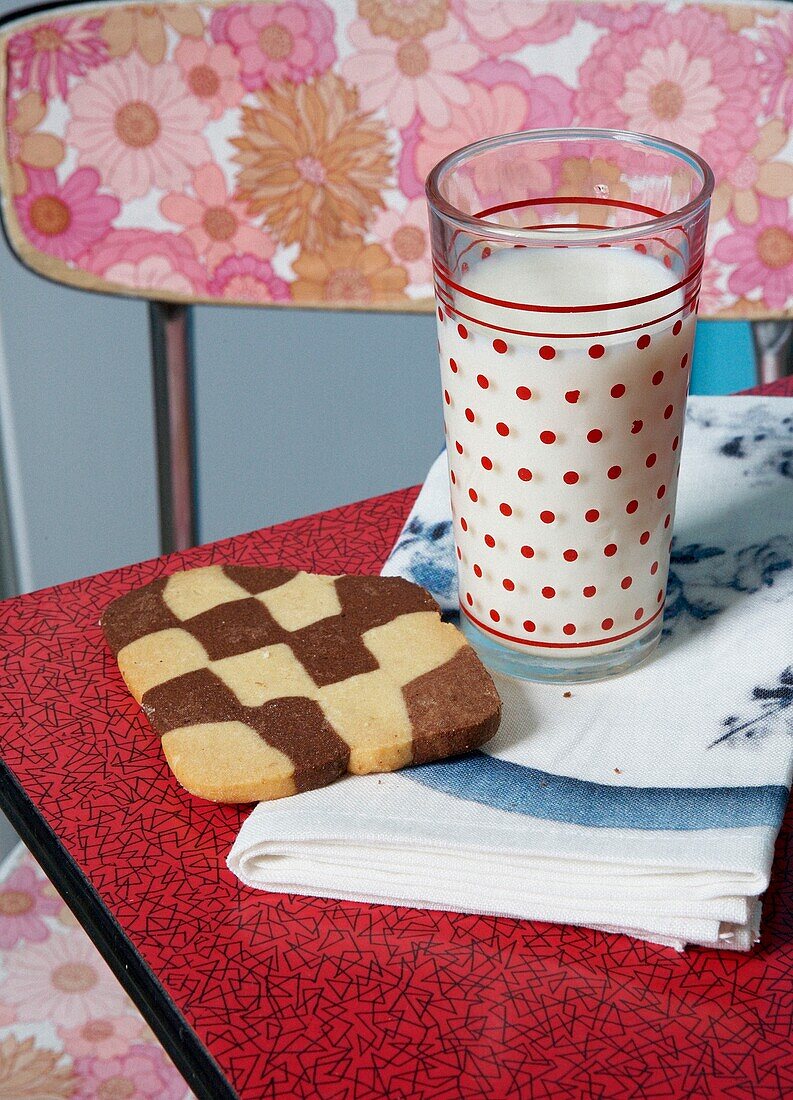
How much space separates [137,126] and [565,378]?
696 millimetres

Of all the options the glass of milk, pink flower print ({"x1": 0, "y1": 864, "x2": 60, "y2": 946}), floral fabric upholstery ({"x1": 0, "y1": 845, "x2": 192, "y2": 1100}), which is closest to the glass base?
the glass of milk

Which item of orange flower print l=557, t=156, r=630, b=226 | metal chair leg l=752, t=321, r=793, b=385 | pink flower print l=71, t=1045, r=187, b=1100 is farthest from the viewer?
metal chair leg l=752, t=321, r=793, b=385

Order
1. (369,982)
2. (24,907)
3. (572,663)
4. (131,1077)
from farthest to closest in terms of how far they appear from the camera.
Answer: (24,907)
(131,1077)
(572,663)
(369,982)

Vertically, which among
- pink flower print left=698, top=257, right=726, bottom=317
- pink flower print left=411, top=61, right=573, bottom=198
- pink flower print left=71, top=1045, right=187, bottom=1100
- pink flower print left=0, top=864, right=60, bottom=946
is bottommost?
pink flower print left=0, top=864, right=60, bottom=946

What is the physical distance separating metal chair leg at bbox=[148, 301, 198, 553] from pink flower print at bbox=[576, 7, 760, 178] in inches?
→ 15.5

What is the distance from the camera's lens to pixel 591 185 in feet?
1.77

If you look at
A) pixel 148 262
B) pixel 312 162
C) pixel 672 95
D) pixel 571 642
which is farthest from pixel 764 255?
pixel 571 642

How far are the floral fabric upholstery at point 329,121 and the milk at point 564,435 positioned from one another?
1.94 ft

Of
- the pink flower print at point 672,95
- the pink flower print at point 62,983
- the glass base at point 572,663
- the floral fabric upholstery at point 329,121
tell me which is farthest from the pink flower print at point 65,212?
the glass base at point 572,663

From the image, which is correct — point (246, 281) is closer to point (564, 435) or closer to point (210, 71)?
point (210, 71)

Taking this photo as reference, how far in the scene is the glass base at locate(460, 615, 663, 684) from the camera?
0.54m

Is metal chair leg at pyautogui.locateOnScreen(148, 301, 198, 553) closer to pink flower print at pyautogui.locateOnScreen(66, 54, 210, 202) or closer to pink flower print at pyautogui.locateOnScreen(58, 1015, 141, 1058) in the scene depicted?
pink flower print at pyautogui.locateOnScreen(66, 54, 210, 202)

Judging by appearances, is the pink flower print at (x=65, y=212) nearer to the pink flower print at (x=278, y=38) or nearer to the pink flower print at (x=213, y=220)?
the pink flower print at (x=213, y=220)

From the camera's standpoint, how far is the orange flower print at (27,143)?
1.01m
